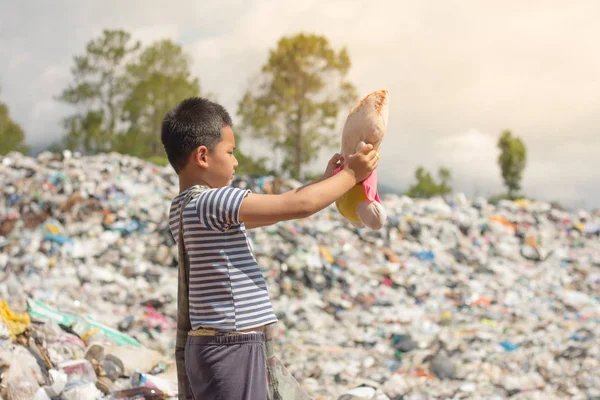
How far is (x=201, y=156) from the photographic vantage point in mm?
1903

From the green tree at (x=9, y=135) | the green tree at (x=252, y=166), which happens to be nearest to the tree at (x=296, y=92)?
the green tree at (x=252, y=166)

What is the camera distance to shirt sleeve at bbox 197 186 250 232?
175 centimetres

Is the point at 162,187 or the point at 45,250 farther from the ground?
the point at 162,187

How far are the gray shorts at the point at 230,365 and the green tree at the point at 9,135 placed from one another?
28081mm

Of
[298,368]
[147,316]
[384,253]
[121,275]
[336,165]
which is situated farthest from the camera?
[384,253]

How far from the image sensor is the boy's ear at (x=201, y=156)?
1.89 m

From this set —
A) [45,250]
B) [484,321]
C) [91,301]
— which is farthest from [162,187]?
[484,321]

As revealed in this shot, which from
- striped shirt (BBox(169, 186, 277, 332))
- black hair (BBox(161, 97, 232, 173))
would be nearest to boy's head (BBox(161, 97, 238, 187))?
black hair (BBox(161, 97, 232, 173))

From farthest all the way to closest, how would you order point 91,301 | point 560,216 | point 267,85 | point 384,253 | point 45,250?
point 267,85 < point 560,216 < point 384,253 < point 45,250 < point 91,301

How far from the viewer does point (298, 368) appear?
5.12m

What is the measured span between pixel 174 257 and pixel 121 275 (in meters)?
0.69

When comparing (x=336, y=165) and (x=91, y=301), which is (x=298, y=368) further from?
(x=336, y=165)

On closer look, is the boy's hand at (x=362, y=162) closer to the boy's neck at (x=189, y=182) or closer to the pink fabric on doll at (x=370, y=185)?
the pink fabric on doll at (x=370, y=185)

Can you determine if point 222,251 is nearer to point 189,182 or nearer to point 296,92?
point 189,182
